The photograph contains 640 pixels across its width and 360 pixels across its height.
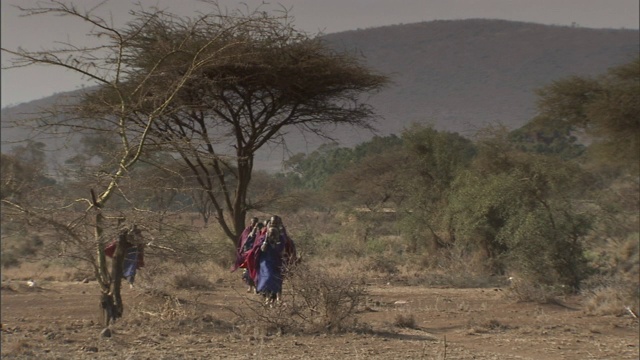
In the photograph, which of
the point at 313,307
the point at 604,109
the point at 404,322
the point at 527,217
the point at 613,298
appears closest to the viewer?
the point at 313,307

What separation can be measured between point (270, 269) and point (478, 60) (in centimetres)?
14769

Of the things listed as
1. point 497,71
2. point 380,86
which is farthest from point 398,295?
point 497,71

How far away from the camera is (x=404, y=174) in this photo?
904 inches

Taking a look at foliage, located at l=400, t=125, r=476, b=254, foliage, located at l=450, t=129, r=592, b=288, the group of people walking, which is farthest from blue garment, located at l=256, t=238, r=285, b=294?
foliage, located at l=400, t=125, r=476, b=254

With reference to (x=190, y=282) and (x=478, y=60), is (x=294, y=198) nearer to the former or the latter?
(x=190, y=282)

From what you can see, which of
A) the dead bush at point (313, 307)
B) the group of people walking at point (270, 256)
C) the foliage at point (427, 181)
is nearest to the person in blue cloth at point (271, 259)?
the group of people walking at point (270, 256)

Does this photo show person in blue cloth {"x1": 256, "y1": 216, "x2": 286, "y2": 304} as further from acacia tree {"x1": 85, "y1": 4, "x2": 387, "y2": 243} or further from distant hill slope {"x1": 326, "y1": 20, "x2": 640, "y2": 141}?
distant hill slope {"x1": 326, "y1": 20, "x2": 640, "y2": 141}

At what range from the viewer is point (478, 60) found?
154 meters

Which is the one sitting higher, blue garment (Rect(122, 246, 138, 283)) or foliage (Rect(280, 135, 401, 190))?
foliage (Rect(280, 135, 401, 190))

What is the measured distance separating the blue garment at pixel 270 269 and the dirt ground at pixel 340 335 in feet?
2.28

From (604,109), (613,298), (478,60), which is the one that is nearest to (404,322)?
(613,298)

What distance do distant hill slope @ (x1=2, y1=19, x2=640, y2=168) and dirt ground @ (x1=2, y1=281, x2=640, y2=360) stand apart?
81705mm

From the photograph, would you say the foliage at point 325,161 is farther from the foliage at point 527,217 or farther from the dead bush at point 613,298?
the dead bush at point 613,298

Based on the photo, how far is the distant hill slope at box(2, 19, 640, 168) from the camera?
385 ft
